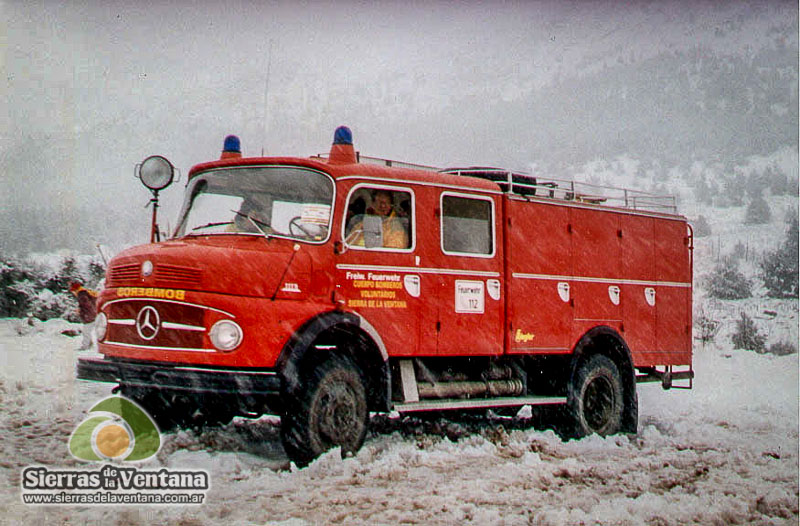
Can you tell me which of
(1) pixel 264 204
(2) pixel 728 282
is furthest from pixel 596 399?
(2) pixel 728 282

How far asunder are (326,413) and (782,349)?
11081 mm

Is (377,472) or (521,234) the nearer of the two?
(377,472)

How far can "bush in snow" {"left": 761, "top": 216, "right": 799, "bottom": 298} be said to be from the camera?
15531mm

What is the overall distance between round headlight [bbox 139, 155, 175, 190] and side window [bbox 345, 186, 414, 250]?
156 centimetres

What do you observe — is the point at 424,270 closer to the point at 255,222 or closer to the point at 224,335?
the point at 255,222

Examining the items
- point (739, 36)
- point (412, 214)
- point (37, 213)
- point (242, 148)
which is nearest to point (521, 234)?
point (412, 214)

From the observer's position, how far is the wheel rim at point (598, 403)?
959 cm

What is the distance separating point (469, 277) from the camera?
8281mm

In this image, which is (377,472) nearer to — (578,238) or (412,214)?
(412,214)

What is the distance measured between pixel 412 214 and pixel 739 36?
16.1 feet

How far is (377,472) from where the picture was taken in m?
6.59

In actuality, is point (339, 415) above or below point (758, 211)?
below

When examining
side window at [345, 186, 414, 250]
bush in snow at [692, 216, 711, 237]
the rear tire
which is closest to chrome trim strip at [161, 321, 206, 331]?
side window at [345, 186, 414, 250]

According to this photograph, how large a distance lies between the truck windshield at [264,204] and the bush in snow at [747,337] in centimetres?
1089
